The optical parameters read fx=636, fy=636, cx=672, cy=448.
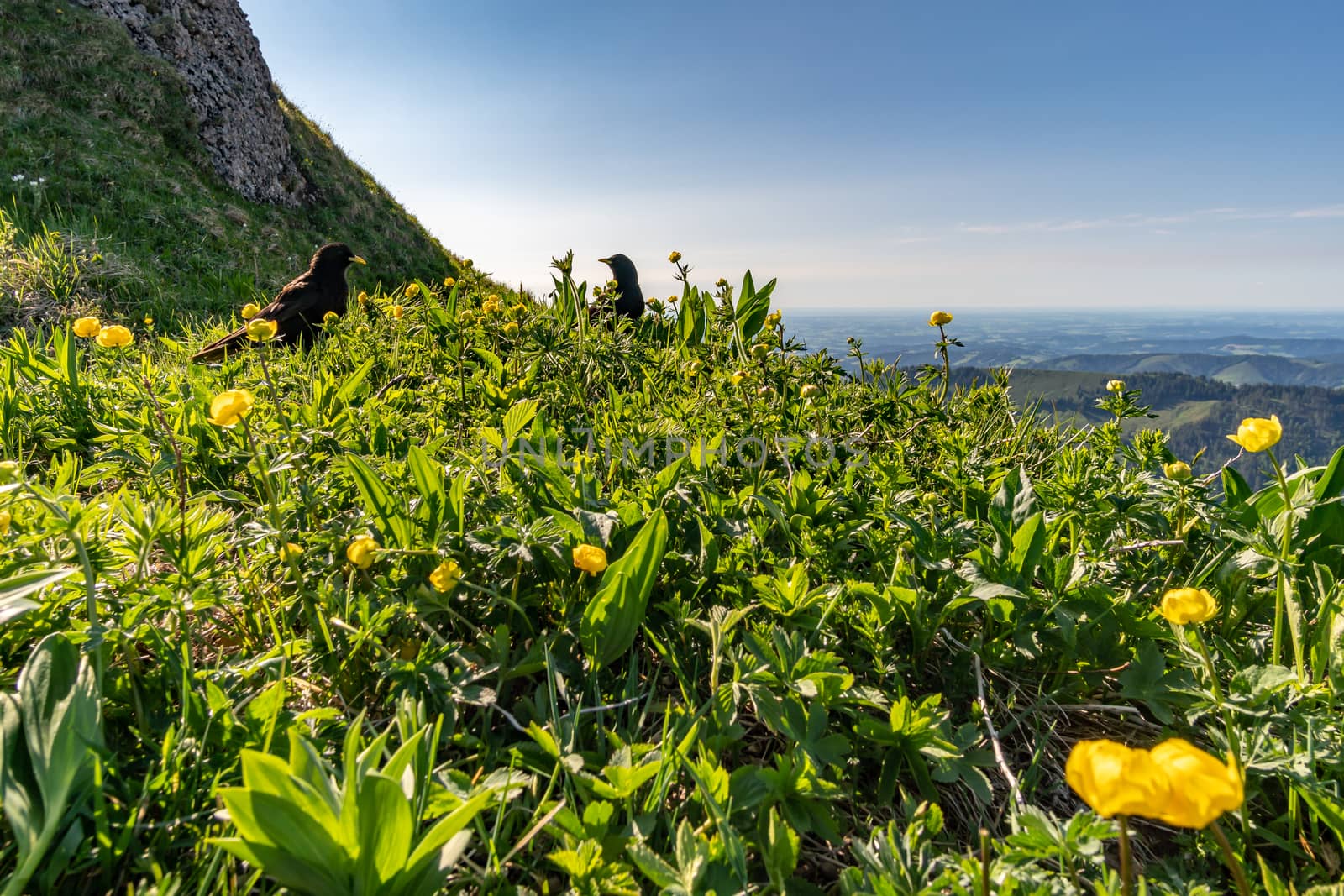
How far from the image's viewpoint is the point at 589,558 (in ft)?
3.77

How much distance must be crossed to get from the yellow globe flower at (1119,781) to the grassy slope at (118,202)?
16.7ft

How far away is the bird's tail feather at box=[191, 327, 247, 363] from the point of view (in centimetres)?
292

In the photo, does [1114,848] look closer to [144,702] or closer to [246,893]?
[246,893]

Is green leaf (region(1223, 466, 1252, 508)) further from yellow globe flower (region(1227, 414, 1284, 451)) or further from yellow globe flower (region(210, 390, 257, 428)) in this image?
yellow globe flower (region(210, 390, 257, 428))

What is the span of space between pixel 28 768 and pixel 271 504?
476 mm

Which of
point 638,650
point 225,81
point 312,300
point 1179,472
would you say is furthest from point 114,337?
point 225,81

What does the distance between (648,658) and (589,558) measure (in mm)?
327

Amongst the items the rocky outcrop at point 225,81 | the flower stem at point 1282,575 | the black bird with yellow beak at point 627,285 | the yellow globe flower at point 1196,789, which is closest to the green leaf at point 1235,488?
the flower stem at point 1282,575

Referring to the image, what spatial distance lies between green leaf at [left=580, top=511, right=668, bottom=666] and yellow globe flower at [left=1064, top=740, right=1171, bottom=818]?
74 centimetres

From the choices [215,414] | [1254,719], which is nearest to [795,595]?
[1254,719]

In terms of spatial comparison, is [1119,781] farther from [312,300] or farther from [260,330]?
[312,300]

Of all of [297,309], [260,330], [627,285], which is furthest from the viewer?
[627,285]

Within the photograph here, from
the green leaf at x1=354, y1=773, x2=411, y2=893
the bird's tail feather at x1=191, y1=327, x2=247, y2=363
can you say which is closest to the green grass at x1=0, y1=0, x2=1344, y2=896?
the green leaf at x1=354, y1=773, x2=411, y2=893

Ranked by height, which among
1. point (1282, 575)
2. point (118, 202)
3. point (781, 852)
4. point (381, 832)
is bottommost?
point (781, 852)
